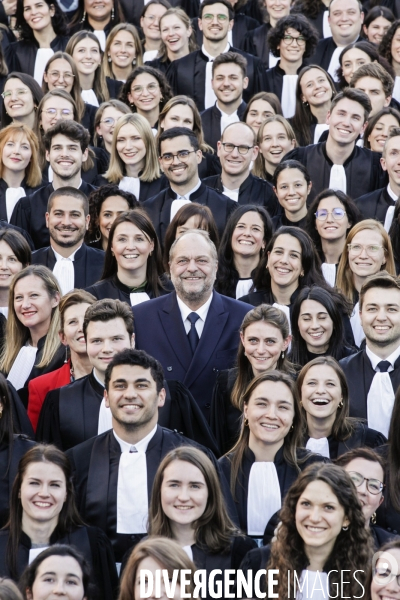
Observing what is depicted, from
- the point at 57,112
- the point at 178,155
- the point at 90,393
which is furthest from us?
the point at 57,112

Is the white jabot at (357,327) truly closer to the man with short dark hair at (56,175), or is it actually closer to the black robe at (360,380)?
the black robe at (360,380)

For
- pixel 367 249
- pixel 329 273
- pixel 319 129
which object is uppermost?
pixel 319 129

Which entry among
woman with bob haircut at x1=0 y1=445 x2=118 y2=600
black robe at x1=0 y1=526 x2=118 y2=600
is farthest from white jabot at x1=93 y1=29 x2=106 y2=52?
black robe at x1=0 y1=526 x2=118 y2=600

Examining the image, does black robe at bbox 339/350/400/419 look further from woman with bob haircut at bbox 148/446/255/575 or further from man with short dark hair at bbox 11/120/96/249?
man with short dark hair at bbox 11/120/96/249

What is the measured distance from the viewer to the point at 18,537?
8141 millimetres

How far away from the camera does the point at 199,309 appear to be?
9.91 m

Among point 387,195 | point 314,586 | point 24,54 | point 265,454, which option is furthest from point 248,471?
point 24,54

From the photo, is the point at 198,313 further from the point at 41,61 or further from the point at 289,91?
the point at 41,61

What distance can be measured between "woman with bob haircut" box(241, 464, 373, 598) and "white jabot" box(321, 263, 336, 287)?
143 inches

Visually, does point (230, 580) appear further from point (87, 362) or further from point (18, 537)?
point (87, 362)

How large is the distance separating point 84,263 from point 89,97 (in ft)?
11.4

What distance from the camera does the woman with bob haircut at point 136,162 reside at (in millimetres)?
12297

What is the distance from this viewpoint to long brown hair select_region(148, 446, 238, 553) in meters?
7.95

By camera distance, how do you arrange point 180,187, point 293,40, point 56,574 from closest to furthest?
point 56,574 < point 180,187 < point 293,40
